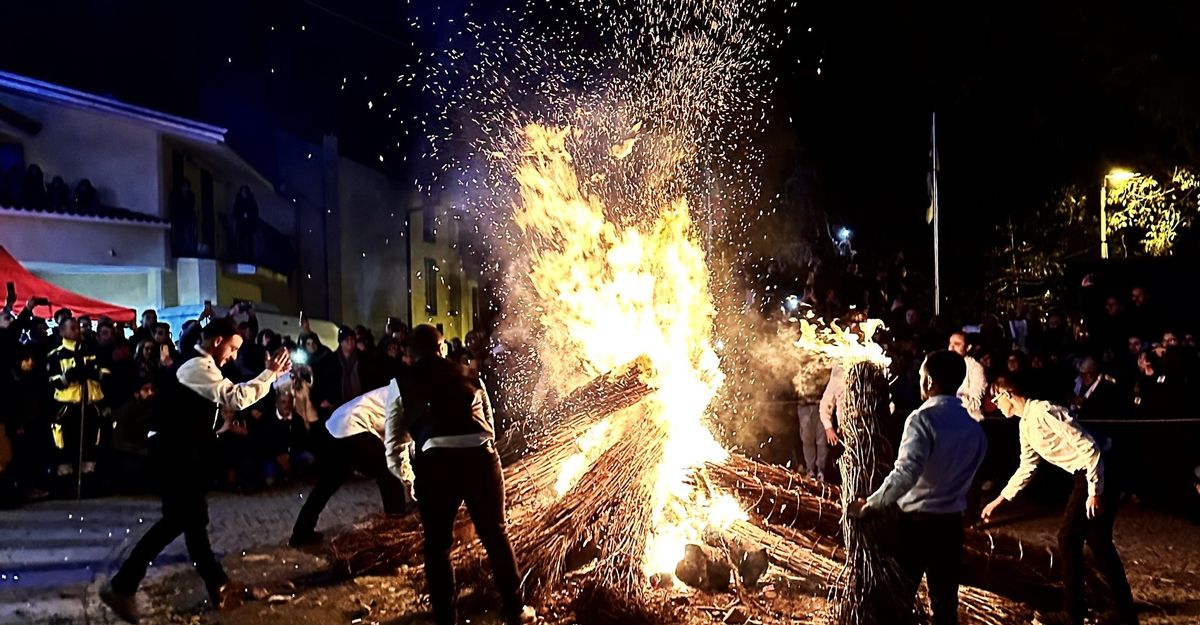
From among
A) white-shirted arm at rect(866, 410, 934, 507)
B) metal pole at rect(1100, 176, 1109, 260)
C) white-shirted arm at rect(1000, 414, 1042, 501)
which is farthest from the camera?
metal pole at rect(1100, 176, 1109, 260)

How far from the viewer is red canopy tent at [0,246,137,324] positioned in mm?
14172

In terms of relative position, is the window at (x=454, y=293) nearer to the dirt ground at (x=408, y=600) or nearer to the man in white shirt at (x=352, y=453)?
the man in white shirt at (x=352, y=453)

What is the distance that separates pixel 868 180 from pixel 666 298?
8.99 m

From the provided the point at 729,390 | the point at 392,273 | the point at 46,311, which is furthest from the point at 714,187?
the point at 392,273

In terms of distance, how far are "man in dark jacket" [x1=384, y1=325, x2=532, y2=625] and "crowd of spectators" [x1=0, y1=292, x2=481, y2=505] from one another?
437 centimetres

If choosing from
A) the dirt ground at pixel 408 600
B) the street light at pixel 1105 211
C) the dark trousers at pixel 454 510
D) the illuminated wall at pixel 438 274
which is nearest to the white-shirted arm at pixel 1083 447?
the dirt ground at pixel 408 600

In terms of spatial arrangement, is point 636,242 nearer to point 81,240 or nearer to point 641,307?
point 641,307

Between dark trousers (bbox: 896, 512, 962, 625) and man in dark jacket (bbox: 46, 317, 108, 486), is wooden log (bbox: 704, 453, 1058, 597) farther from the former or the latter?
man in dark jacket (bbox: 46, 317, 108, 486)

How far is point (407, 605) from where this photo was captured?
676 centimetres

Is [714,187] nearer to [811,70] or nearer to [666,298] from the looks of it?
[811,70]

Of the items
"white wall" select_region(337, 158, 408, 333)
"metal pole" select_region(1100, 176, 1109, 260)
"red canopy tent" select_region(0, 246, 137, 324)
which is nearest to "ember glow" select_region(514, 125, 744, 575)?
"red canopy tent" select_region(0, 246, 137, 324)

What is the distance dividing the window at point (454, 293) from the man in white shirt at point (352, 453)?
1233 inches

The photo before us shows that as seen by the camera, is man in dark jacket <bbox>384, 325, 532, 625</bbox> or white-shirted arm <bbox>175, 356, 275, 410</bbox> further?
white-shirted arm <bbox>175, 356, 275, 410</bbox>

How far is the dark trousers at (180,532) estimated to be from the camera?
21.4ft
